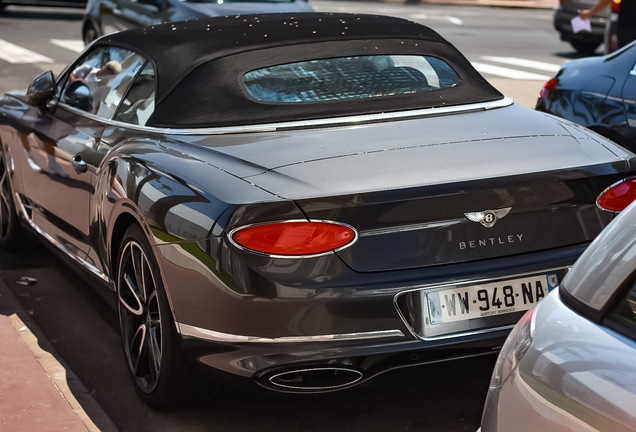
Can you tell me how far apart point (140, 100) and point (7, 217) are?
6.82ft

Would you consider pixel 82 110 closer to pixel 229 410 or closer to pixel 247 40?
pixel 247 40

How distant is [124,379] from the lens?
509 cm

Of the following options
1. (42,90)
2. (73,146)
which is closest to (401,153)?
(73,146)

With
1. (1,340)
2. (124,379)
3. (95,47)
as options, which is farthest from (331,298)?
(95,47)

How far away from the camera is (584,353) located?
236 cm

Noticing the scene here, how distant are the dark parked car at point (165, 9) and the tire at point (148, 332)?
7.76 m

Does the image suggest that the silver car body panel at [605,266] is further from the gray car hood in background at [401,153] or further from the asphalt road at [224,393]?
the asphalt road at [224,393]

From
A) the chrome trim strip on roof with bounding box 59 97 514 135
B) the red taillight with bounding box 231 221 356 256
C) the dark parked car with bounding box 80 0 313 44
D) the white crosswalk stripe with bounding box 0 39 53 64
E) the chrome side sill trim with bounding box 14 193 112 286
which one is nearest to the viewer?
the red taillight with bounding box 231 221 356 256

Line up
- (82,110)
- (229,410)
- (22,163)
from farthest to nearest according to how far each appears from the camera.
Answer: (22,163)
(82,110)
(229,410)

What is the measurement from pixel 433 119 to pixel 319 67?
639mm

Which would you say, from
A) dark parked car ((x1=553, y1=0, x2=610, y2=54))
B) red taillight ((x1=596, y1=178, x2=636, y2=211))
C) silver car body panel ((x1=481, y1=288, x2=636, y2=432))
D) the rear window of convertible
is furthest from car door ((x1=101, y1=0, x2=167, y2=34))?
silver car body panel ((x1=481, y1=288, x2=636, y2=432))

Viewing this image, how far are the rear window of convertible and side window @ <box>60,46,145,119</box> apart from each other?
0.74 metres

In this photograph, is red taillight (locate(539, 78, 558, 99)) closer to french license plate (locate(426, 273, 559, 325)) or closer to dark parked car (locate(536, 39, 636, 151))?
dark parked car (locate(536, 39, 636, 151))

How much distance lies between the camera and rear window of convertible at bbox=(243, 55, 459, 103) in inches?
196
